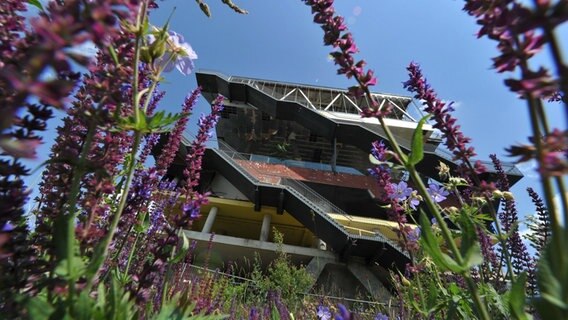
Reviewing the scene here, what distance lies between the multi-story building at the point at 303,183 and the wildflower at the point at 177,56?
400 inches

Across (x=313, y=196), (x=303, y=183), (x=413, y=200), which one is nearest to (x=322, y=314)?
(x=413, y=200)

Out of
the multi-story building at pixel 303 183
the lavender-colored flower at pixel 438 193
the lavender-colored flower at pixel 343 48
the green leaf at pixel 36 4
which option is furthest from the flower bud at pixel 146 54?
the multi-story building at pixel 303 183

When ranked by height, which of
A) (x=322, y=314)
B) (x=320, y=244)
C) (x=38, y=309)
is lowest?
(x=320, y=244)

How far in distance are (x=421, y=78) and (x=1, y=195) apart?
73.8 inches

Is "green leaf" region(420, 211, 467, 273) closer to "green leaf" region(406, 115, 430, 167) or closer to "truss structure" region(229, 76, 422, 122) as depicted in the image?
"green leaf" region(406, 115, 430, 167)

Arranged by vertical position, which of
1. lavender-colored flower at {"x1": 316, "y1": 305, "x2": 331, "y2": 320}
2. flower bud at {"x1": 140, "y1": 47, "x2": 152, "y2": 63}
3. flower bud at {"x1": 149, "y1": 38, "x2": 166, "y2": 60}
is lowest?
lavender-colored flower at {"x1": 316, "y1": 305, "x2": 331, "y2": 320}

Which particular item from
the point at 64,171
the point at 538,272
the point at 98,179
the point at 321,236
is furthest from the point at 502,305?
the point at 321,236

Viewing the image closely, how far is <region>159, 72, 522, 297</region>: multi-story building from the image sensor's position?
15.2 metres

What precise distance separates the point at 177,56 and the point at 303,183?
18.5 metres

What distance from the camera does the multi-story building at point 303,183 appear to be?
15.2m

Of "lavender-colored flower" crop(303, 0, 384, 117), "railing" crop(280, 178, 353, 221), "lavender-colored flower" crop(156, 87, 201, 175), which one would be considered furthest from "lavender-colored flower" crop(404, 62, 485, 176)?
"railing" crop(280, 178, 353, 221)

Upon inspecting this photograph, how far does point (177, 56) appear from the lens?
1.32 meters

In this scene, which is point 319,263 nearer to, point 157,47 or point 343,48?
point 343,48

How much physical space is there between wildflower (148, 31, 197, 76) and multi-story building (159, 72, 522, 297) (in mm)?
10156
